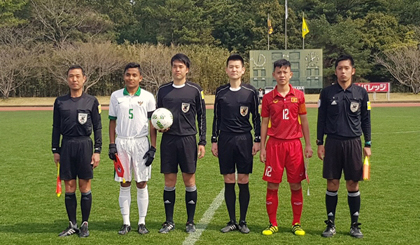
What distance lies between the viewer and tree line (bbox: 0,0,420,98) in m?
44.9

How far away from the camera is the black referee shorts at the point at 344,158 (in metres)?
5.06

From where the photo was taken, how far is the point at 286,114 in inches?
204

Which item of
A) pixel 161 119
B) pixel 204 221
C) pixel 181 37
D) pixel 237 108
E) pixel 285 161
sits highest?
pixel 181 37

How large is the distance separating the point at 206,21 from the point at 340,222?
170ft

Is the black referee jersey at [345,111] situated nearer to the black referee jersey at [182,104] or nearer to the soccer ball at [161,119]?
the black referee jersey at [182,104]

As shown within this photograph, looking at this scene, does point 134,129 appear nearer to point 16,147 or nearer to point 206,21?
point 16,147

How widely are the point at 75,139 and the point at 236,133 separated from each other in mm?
1803

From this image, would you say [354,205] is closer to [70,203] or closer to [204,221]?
[204,221]

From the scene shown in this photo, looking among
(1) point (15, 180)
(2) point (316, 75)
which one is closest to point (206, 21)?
(2) point (316, 75)

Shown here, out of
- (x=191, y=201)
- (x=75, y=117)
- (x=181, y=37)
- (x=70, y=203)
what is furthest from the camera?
(x=181, y=37)

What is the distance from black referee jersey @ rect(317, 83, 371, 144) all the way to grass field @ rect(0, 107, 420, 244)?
113 centimetres

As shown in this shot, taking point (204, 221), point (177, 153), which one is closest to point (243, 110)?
point (177, 153)

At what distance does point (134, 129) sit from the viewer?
5.25m

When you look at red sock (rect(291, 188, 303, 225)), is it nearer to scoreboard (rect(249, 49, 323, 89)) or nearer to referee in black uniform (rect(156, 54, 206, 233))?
referee in black uniform (rect(156, 54, 206, 233))
